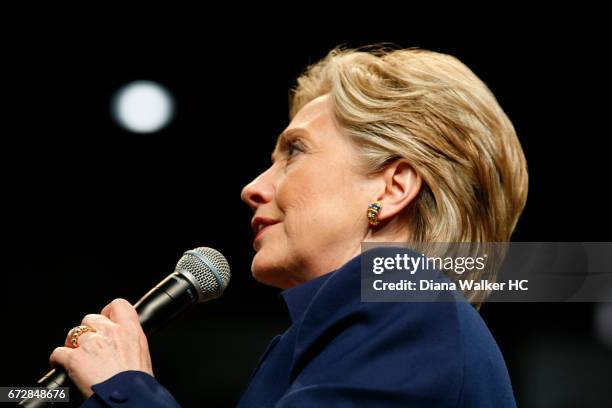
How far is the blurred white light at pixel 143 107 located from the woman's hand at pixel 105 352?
171cm

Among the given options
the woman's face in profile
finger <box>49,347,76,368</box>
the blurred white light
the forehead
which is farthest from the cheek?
the blurred white light

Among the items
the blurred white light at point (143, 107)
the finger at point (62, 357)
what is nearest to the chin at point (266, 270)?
the finger at point (62, 357)

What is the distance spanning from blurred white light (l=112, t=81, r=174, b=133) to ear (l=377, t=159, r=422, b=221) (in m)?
1.63

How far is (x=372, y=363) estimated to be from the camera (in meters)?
0.92

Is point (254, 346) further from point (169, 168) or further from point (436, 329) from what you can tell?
point (436, 329)

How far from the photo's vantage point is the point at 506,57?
249 centimetres

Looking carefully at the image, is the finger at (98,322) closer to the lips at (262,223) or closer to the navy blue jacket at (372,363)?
the navy blue jacket at (372,363)

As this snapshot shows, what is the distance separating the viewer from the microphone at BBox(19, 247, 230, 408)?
3.82 feet

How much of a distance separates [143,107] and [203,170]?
40 centimetres

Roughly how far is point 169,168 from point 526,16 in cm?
148

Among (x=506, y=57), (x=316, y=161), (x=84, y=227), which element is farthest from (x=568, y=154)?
(x=84, y=227)

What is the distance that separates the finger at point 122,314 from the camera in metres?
1.10

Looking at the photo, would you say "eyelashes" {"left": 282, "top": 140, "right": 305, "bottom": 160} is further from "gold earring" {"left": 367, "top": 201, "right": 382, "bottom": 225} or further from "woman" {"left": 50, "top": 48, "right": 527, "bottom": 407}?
"gold earring" {"left": 367, "top": 201, "right": 382, "bottom": 225}

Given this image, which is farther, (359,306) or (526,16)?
(526,16)
